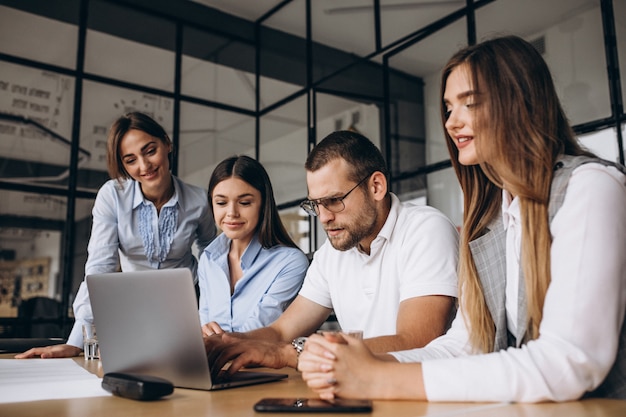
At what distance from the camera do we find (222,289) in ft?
7.36

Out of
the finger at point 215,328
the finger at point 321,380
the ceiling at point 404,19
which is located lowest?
the finger at point 321,380

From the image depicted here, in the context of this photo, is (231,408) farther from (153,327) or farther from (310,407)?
(153,327)

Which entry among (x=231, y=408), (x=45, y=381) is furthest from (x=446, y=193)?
(x=231, y=408)

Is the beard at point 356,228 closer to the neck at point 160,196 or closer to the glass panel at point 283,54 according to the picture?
the neck at point 160,196

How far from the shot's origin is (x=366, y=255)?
1.76m

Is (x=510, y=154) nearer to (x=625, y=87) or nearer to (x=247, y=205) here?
(x=247, y=205)

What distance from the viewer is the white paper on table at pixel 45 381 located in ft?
3.19

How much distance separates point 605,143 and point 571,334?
2416mm

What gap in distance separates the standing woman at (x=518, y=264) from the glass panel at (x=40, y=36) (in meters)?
4.28

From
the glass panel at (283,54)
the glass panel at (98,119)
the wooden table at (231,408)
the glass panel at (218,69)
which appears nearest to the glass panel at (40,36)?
the glass panel at (98,119)

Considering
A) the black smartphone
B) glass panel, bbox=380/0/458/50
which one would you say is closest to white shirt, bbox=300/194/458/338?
the black smartphone

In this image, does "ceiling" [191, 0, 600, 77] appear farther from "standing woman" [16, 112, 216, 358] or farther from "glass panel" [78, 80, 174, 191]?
"standing woman" [16, 112, 216, 358]

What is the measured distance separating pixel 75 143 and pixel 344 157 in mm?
3606

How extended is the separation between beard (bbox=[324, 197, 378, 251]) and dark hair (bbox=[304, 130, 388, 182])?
0.34 ft
